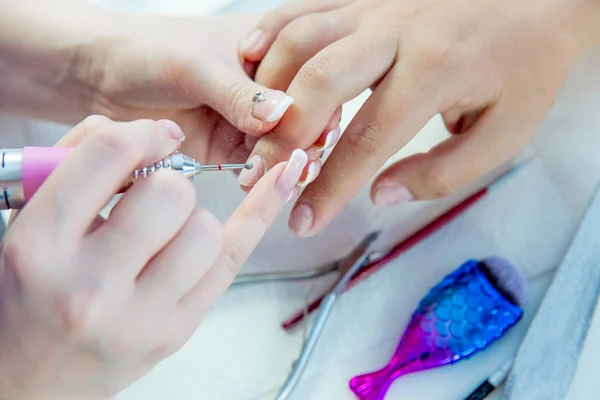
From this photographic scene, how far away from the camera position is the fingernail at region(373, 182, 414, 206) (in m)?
0.47

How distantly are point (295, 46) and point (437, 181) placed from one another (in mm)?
161

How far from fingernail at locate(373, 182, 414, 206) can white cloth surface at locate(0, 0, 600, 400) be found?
0.13 feet

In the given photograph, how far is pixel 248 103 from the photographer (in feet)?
1.28

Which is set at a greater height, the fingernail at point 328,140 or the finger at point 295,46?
the finger at point 295,46

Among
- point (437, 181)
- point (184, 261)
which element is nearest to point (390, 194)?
point (437, 181)

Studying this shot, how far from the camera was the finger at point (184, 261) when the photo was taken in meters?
0.26

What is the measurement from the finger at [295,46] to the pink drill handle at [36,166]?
22 centimetres

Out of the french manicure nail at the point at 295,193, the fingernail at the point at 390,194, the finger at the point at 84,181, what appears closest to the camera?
the finger at the point at 84,181

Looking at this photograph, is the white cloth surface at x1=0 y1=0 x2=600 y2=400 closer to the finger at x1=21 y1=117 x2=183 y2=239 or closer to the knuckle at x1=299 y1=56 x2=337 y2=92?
the knuckle at x1=299 y1=56 x2=337 y2=92

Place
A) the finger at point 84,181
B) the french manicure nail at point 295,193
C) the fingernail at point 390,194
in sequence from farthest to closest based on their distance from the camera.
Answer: the fingernail at point 390,194 < the french manicure nail at point 295,193 < the finger at point 84,181

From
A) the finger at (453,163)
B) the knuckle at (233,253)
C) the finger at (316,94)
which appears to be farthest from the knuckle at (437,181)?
the knuckle at (233,253)

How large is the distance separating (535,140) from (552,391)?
0.23 m

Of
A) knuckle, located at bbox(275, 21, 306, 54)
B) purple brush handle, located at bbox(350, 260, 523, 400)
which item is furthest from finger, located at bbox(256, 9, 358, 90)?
purple brush handle, located at bbox(350, 260, 523, 400)

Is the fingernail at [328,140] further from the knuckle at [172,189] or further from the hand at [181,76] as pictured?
the knuckle at [172,189]
